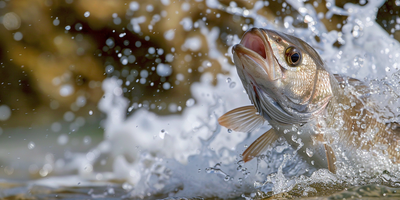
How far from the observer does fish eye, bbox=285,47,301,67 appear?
5.22 feet

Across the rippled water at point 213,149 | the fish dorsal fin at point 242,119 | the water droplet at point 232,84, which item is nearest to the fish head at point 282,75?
the fish dorsal fin at point 242,119

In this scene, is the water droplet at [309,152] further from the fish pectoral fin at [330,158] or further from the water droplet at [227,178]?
the water droplet at [227,178]

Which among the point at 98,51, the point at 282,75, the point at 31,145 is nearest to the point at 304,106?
the point at 282,75

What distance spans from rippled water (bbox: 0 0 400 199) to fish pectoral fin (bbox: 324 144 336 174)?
1.8 inches

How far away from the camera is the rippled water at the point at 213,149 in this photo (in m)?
2.00

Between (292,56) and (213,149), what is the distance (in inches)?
67.9

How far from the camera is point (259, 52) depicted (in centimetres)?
160

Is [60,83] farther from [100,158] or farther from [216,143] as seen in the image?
[216,143]

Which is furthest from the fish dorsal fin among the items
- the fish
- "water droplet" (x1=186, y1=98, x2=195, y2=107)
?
"water droplet" (x1=186, y1=98, x2=195, y2=107)

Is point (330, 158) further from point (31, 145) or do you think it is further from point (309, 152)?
point (31, 145)

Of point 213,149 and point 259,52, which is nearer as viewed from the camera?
point 259,52

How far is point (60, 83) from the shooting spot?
435 cm

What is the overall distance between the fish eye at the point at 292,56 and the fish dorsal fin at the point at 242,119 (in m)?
0.49

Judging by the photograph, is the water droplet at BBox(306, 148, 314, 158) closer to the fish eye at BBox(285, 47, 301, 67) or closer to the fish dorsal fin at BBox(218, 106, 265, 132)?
the fish dorsal fin at BBox(218, 106, 265, 132)
